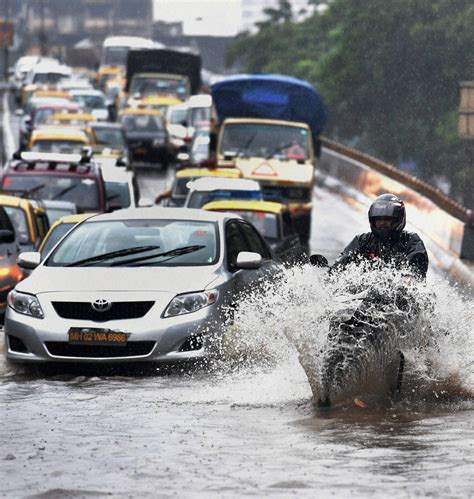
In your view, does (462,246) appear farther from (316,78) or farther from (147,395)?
(316,78)

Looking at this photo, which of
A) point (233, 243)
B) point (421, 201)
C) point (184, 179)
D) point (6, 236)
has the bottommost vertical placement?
Answer: point (421, 201)

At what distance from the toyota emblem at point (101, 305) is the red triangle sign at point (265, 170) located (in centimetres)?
1805

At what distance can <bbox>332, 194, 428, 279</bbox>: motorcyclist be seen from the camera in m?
12.6

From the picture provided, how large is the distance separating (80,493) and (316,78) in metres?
85.8

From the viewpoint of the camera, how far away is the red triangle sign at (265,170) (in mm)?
31397

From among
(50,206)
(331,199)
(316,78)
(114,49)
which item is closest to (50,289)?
(50,206)

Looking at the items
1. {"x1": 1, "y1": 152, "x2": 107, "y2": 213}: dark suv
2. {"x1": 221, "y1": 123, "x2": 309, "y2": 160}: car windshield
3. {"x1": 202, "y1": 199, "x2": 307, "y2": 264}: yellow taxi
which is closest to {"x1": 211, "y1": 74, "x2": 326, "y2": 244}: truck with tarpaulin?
{"x1": 221, "y1": 123, "x2": 309, "y2": 160}: car windshield

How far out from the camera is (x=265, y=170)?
31484mm

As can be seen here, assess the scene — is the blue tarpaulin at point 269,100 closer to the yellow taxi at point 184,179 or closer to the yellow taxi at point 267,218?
the yellow taxi at point 184,179

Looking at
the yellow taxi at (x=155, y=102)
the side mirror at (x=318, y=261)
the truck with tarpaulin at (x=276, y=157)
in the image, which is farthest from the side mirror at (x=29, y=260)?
the yellow taxi at (x=155, y=102)

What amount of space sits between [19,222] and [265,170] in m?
11.2

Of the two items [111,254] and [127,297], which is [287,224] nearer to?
[111,254]

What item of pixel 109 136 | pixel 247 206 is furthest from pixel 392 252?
pixel 109 136

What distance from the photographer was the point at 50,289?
13711mm
